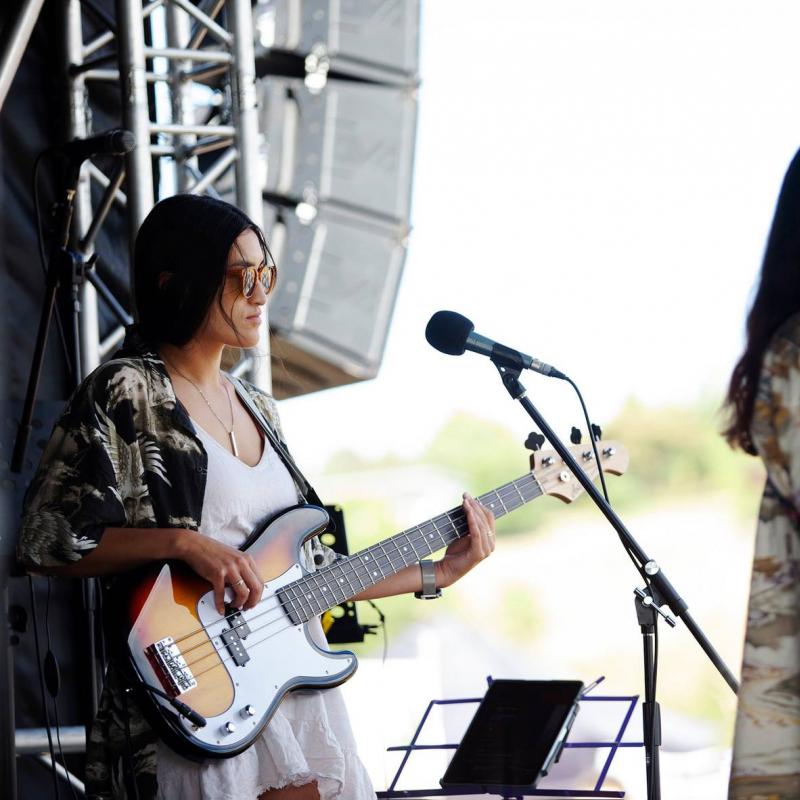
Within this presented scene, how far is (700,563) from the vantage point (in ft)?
55.3

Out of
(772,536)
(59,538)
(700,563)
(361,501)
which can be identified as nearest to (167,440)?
(59,538)

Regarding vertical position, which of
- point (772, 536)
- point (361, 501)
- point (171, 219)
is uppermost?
point (171, 219)

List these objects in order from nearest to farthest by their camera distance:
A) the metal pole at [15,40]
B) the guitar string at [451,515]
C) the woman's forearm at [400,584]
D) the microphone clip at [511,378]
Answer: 1. the guitar string at [451,515]
2. the microphone clip at [511,378]
3. the woman's forearm at [400,584]
4. the metal pole at [15,40]

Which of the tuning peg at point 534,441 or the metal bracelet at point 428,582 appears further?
the tuning peg at point 534,441

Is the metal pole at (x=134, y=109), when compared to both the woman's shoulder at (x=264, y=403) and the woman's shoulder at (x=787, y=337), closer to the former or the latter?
the woman's shoulder at (x=264, y=403)

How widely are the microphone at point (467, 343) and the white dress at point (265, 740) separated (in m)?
0.39

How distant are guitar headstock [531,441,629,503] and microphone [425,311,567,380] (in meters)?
0.47

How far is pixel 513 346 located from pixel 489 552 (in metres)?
0.45

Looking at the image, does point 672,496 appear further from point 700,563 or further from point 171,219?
point 171,219

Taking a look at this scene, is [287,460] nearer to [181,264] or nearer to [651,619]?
[181,264]

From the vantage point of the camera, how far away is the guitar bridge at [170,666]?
1.76 meters

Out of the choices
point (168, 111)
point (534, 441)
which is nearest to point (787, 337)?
point (534, 441)

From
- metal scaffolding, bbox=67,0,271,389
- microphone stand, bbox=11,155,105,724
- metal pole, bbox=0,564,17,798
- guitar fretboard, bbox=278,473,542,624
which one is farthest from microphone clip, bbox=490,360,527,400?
metal pole, bbox=0,564,17,798

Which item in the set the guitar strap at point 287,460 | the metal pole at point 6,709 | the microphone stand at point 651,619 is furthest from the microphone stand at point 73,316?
the microphone stand at point 651,619
